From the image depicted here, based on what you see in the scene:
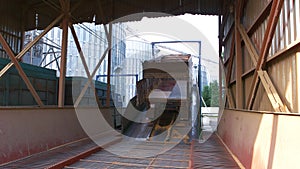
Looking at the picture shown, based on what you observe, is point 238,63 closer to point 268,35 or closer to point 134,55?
point 268,35

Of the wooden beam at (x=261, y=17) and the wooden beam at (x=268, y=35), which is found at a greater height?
the wooden beam at (x=261, y=17)

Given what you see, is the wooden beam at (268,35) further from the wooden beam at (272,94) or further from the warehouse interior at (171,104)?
the wooden beam at (272,94)

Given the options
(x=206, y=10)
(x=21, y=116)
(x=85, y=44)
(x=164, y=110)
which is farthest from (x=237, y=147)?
(x=85, y=44)

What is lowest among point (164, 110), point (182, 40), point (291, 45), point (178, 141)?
point (178, 141)

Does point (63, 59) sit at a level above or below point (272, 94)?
above

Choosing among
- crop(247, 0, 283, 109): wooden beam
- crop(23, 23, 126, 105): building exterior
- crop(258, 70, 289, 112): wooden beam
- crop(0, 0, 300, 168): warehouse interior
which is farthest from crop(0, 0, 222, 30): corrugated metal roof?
crop(258, 70, 289, 112): wooden beam

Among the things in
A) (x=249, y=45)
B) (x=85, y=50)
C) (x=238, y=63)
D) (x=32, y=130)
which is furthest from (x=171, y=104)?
(x=85, y=50)

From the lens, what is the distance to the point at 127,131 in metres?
8.55

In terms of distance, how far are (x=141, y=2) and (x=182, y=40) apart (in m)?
2.58

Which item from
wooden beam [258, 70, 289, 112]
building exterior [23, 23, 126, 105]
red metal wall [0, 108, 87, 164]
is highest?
building exterior [23, 23, 126, 105]

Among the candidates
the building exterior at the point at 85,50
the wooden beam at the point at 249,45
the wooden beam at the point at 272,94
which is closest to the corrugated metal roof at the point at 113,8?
the building exterior at the point at 85,50

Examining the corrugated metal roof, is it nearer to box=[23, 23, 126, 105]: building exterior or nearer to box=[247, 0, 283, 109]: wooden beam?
box=[23, 23, 126, 105]: building exterior

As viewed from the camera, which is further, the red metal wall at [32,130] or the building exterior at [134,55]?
the building exterior at [134,55]

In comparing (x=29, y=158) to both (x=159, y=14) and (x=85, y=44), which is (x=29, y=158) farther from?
(x=85, y=44)
